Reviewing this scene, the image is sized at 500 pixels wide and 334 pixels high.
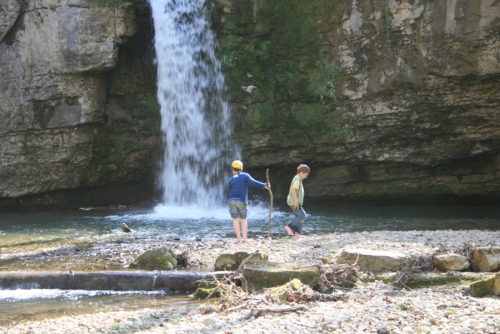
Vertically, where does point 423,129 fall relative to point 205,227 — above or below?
above

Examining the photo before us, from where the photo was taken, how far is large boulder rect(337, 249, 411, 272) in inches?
268

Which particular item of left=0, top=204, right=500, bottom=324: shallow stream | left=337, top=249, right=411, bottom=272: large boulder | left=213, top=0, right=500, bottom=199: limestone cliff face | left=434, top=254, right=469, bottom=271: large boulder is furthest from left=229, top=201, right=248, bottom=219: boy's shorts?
left=213, top=0, right=500, bottom=199: limestone cliff face

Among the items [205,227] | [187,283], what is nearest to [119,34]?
[205,227]

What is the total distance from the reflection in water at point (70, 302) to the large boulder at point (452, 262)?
3.23 m

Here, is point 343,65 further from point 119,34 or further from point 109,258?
point 109,258

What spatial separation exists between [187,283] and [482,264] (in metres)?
3.88

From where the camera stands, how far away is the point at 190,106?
18.3 meters

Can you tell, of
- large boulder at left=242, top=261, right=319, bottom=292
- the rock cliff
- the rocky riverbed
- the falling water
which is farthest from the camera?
the falling water

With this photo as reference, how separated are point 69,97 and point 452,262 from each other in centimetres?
1385

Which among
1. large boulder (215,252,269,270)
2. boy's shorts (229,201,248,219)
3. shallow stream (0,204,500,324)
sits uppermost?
boy's shorts (229,201,248,219)

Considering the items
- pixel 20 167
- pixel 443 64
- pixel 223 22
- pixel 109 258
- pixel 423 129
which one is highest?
pixel 223 22

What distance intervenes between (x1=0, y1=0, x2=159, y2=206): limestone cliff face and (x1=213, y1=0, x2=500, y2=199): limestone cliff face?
3478mm

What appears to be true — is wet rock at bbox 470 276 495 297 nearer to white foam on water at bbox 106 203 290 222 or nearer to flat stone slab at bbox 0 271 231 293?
flat stone slab at bbox 0 271 231 293

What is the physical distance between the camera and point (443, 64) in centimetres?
1527
